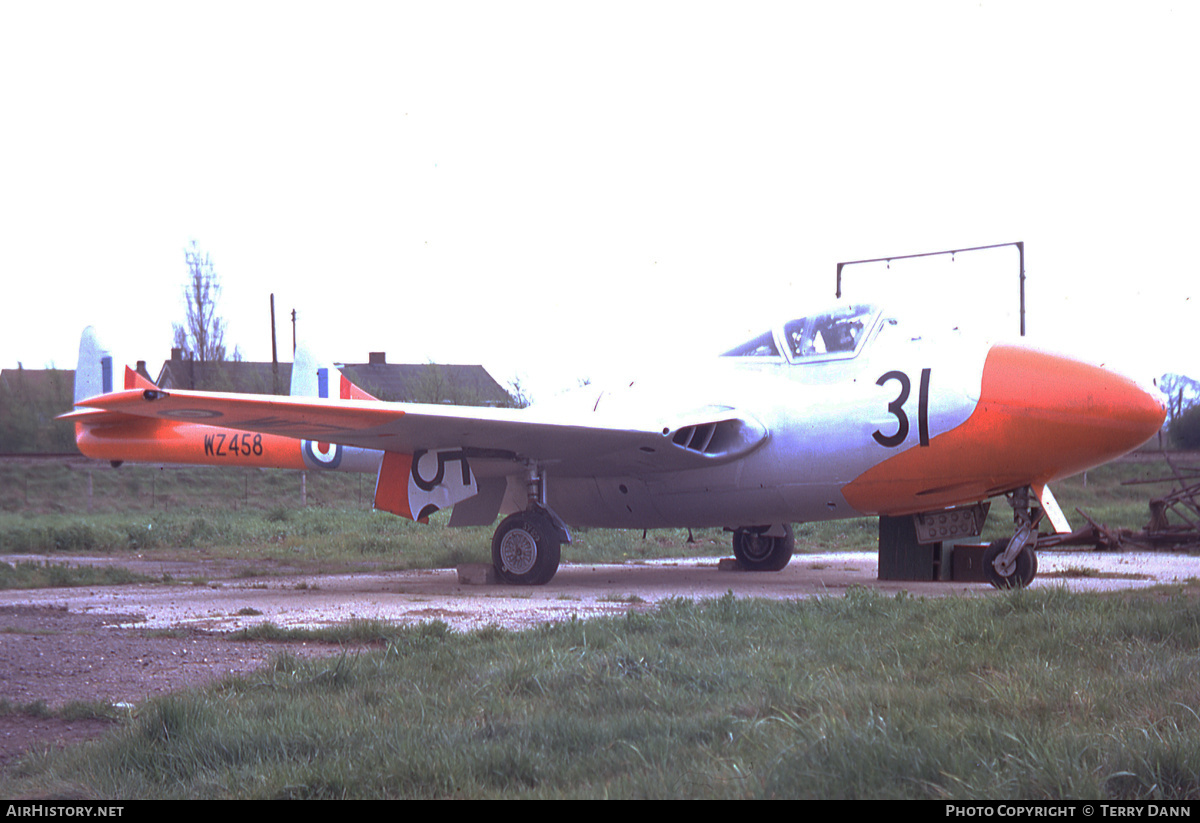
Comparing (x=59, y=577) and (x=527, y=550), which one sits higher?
(x=527, y=550)

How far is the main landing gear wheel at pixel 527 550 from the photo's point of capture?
33.9ft

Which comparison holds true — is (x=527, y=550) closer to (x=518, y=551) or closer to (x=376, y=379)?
(x=518, y=551)

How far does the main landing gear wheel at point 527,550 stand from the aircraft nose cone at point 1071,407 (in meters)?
4.62

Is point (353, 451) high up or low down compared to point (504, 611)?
up

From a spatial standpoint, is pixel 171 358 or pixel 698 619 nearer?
pixel 698 619

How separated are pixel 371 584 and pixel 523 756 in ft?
26.1

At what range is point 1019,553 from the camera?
29.2 feet

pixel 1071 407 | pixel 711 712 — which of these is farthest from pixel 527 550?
pixel 711 712

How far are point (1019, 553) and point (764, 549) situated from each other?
3924 millimetres

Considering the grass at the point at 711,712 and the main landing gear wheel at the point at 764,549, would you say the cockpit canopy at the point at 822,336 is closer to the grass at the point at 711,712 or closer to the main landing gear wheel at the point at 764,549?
the main landing gear wheel at the point at 764,549

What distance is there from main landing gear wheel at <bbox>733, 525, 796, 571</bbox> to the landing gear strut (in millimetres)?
3454

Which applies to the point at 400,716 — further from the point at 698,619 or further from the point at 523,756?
the point at 698,619

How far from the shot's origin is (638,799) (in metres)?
2.56
